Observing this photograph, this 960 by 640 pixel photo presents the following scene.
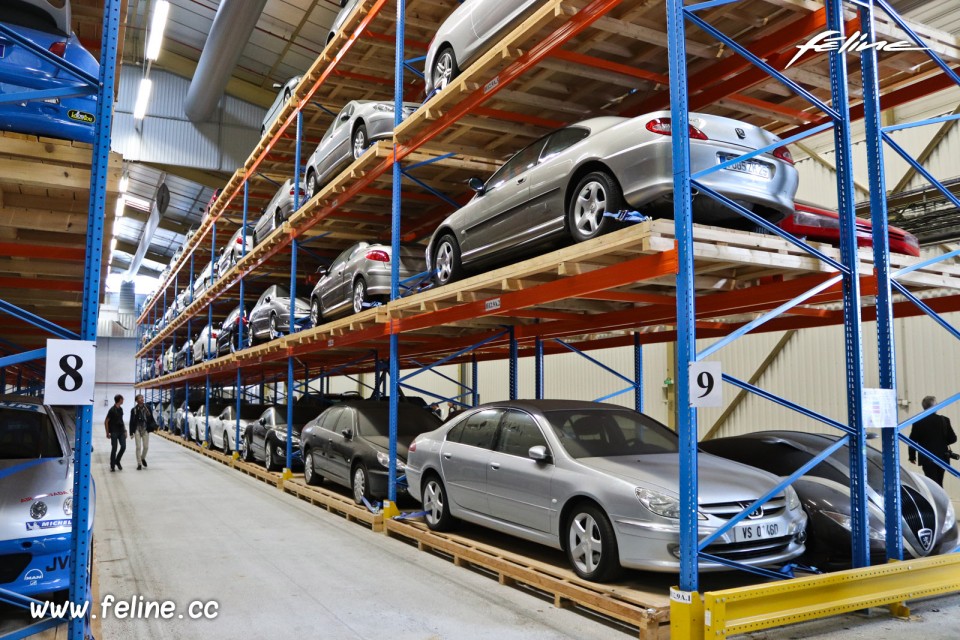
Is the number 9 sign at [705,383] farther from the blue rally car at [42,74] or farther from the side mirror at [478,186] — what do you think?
the blue rally car at [42,74]

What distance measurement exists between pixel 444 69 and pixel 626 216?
159 inches

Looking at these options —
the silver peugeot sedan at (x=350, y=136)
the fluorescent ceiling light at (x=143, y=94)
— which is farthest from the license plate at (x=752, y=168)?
the fluorescent ceiling light at (x=143, y=94)

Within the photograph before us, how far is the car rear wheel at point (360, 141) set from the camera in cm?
1040

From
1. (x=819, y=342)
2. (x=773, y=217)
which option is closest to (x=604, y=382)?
(x=819, y=342)

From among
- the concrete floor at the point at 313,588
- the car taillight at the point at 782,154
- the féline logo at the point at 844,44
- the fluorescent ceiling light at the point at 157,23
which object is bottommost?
the concrete floor at the point at 313,588

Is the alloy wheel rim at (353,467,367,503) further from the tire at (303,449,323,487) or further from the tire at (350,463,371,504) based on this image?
the tire at (303,449,323,487)

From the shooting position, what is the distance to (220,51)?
18.5 m

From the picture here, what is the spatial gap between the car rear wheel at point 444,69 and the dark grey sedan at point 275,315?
6.39 m

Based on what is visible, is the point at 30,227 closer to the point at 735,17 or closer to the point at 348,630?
the point at 348,630

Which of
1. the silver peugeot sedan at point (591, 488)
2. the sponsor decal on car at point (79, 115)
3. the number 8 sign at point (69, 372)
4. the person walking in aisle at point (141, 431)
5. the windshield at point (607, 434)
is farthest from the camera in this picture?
the person walking in aisle at point (141, 431)

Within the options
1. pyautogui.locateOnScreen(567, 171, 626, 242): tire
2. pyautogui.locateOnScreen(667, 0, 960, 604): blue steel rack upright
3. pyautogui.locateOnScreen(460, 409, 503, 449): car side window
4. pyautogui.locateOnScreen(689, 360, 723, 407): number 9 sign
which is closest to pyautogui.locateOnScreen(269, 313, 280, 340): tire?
pyautogui.locateOnScreen(460, 409, 503, 449): car side window

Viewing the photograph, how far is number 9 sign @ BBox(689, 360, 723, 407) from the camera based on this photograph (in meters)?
4.65

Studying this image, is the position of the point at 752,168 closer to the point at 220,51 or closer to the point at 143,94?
the point at 220,51

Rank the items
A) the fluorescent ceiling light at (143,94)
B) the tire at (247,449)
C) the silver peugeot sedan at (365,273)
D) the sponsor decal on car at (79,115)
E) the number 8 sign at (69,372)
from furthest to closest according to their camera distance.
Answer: the fluorescent ceiling light at (143,94), the tire at (247,449), the silver peugeot sedan at (365,273), the sponsor decal on car at (79,115), the number 8 sign at (69,372)
